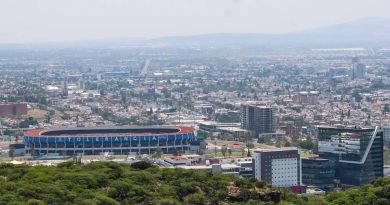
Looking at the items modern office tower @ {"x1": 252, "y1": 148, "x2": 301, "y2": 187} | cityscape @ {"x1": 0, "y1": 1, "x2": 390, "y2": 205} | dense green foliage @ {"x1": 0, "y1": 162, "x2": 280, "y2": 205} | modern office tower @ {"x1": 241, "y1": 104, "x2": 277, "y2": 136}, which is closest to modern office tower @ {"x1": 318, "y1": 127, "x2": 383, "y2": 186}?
cityscape @ {"x1": 0, "y1": 1, "x2": 390, "y2": 205}

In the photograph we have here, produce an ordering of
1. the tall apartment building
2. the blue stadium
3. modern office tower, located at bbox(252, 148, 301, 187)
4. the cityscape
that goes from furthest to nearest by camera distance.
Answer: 1. the tall apartment building
2. the blue stadium
3. modern office tower, located at bbox(252, 148, 301, 187)
4. the cityscape

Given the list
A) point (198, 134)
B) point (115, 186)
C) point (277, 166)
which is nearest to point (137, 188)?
point (115, 186)

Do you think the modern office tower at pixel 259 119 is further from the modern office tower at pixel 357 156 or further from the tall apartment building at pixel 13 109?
the modern office tower at pixel 357 156

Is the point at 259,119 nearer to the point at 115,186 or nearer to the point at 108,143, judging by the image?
the point at 108,143

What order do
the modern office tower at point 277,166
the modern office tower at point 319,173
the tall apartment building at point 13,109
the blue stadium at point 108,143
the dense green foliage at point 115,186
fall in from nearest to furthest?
the dense green foliage at point 115,186 < the modern office tower at point 277,166 < the modern office tower at point 319,173 < the blue stadium at point 108,143 < the tall apartment building at point 13,109

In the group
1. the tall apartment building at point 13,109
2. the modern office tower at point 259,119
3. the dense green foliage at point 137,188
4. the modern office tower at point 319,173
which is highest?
the dense green foliage at point 137,188

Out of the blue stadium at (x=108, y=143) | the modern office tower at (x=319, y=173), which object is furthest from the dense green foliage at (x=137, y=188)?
the blue stadium at (x=108, y=143)

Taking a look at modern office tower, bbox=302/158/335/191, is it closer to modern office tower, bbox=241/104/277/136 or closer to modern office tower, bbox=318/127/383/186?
modern office tower, bbox=318/127/383/186
